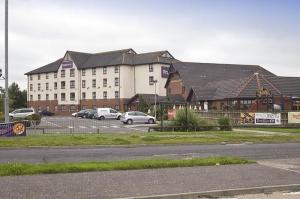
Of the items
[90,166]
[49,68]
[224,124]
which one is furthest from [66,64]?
[90,166]

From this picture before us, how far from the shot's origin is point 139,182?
1245 cm

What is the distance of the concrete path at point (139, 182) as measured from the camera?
11.0m

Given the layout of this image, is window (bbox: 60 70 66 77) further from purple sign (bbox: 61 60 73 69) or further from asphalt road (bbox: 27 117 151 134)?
asphalt road (bbox: 27 117 151 134)

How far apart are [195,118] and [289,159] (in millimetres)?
20991

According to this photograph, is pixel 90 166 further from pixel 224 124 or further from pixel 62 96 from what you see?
pixel 62 96

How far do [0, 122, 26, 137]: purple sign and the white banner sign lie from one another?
2262cm

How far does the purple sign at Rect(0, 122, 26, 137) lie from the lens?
29.5m

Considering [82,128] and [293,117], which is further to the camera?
[293,117]

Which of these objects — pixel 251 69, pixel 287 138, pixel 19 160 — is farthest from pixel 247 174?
pixel 251 69

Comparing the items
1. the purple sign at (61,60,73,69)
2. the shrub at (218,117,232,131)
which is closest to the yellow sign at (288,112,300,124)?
the shrub at (218,117,232,131)

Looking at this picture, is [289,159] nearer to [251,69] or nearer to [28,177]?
[28,177]

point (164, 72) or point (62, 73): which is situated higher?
point (62, 73)

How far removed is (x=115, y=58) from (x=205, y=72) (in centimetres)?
2153

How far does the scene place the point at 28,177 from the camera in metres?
12.9
